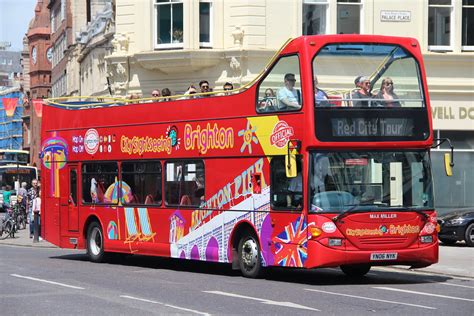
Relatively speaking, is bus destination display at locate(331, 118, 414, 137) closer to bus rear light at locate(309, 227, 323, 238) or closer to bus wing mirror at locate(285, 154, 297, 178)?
bus wing mirror at locate(285, 154, 297, 178)

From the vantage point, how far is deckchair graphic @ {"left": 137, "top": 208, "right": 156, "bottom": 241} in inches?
848

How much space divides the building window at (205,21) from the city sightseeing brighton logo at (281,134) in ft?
50.9

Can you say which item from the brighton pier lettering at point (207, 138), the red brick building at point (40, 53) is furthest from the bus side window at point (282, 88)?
the red brick building at point (40, 53)

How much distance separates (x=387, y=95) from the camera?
1783 cm

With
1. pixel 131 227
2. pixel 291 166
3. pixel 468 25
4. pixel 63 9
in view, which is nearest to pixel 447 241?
pixel 468 25

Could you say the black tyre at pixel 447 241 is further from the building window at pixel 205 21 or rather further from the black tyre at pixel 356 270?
the building window at pixel 205 21

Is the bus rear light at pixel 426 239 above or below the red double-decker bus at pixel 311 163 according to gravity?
below

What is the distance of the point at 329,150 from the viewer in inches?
677

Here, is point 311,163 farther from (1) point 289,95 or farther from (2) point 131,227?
(2) point 131,227

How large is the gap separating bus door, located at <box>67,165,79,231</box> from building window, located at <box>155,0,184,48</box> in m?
9.66

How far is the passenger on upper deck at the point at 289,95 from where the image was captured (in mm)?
17500

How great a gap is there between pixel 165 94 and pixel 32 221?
13661mm

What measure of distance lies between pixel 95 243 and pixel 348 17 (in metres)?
13.1

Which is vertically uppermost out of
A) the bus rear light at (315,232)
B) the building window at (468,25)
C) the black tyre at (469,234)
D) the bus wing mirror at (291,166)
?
the building window at (468,25)
